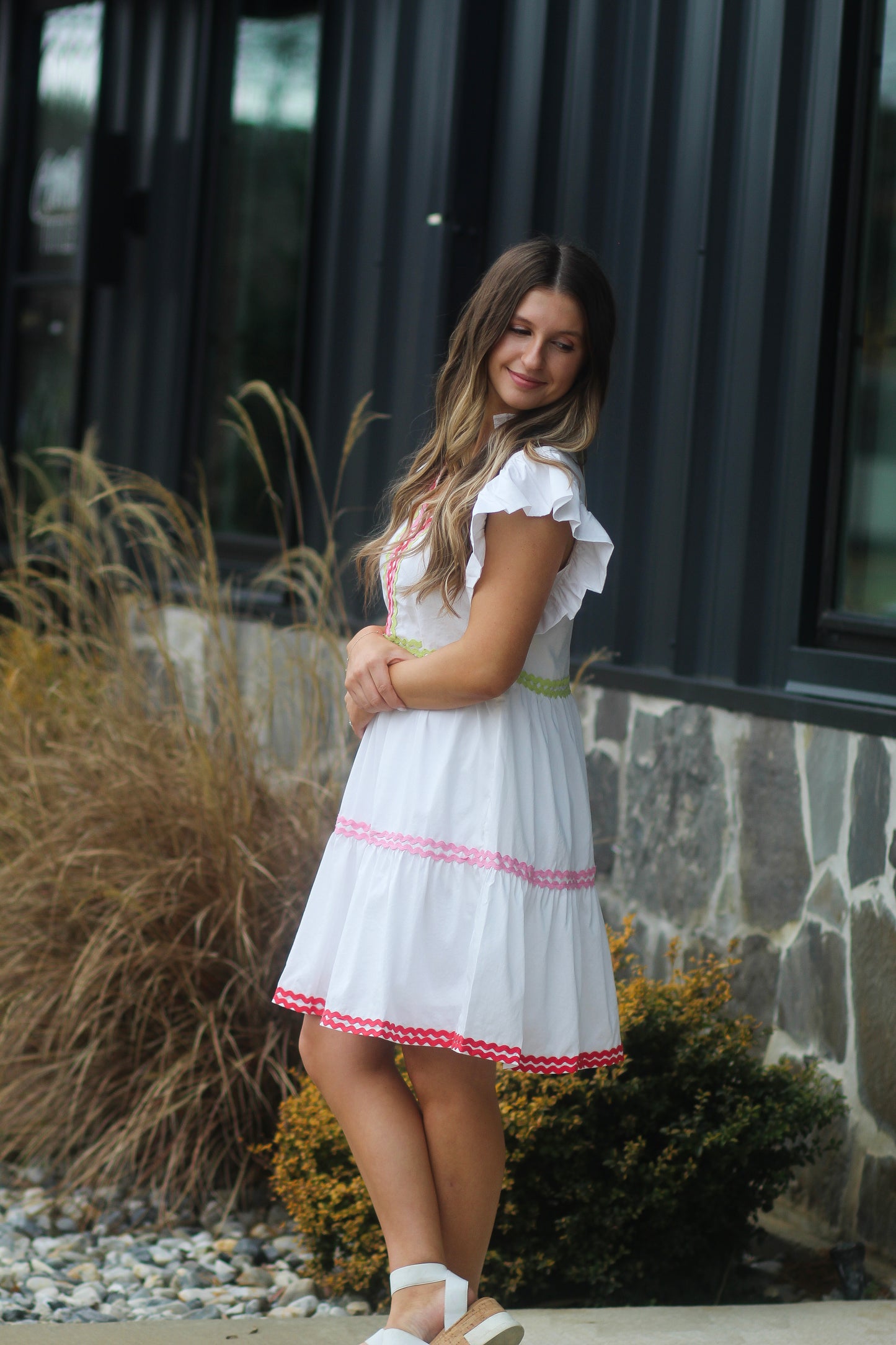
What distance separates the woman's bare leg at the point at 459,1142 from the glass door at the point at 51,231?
477cm

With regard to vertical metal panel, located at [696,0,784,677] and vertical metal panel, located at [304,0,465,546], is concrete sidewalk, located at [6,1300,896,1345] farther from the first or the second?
vertical metal panel, located at [304,0,465,546]

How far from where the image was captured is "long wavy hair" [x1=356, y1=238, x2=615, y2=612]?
2021 millimetres

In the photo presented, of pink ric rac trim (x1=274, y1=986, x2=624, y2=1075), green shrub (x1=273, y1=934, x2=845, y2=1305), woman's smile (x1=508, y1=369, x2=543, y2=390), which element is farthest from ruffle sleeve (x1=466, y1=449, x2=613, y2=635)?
green shrub (x1=273, y1=934, x2=845, y2=1305)

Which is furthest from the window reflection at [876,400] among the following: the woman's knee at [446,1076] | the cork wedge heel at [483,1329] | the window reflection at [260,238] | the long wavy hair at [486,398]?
the window reflection at [260,238]

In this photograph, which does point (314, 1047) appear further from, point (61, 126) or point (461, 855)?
point (61, 126)

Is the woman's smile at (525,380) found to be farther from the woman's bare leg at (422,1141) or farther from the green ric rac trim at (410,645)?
the woman's bare leg at (422,1141)

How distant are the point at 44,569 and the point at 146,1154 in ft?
11.5

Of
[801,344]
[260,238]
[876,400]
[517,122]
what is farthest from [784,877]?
[260,238]

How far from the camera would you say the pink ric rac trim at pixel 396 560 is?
2045mm

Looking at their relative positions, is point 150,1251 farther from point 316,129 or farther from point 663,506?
point 316,129

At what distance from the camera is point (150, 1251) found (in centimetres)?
302

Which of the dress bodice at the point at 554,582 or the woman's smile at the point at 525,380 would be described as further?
the woman's smile at the point at 525,380

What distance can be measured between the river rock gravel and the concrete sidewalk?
478 millimetres

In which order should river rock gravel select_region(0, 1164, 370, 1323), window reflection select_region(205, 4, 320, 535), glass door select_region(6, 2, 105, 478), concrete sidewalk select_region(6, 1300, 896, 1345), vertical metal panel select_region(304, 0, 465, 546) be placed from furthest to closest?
glass door select_region(6, 2, 105, 478) → window reflection select_region(205, 4, 320, 535) → vertical metal panel select_region(304, 0, 465, 546) → river rock gravel select_region(0, 1164, 370, 1323) → concrete sidewalk select_region(6, 1300, 896, 1345)
